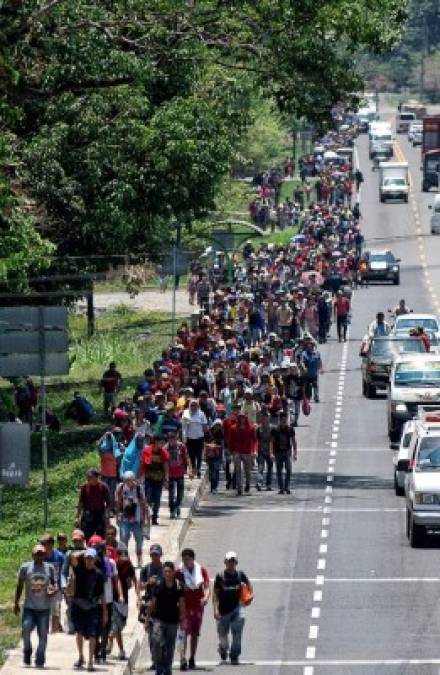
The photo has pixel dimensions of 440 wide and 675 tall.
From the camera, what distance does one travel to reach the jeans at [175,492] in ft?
114

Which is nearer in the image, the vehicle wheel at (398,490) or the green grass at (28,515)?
the green grass at (28,515)

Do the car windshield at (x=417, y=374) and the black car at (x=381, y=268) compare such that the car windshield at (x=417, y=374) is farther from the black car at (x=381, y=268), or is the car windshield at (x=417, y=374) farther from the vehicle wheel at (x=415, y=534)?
the black car at (x=381, y=268)

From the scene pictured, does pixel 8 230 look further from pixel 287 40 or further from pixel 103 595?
pixel 103 595

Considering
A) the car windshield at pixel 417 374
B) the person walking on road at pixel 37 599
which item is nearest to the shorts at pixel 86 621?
A: the person walking on road at pixel 37 599

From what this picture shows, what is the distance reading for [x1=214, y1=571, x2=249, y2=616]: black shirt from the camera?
25562 mm

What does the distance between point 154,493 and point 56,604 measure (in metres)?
8.24

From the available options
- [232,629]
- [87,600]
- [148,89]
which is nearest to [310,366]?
[148,89]

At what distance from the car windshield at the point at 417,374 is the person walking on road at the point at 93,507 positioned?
52.0 ft

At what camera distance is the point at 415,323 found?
57.1m

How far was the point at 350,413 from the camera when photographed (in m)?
50.0

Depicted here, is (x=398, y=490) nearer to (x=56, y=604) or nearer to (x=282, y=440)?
(x=282, y=440)

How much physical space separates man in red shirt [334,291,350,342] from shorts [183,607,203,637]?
3637 cm

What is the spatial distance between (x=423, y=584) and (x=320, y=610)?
6.33 feet

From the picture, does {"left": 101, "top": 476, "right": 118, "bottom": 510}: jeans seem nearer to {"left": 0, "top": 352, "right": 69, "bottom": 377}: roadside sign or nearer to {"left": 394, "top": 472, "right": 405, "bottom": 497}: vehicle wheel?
{"left": 0, "top": 352, "right": 69, "bottom": 377}: roadside sign
